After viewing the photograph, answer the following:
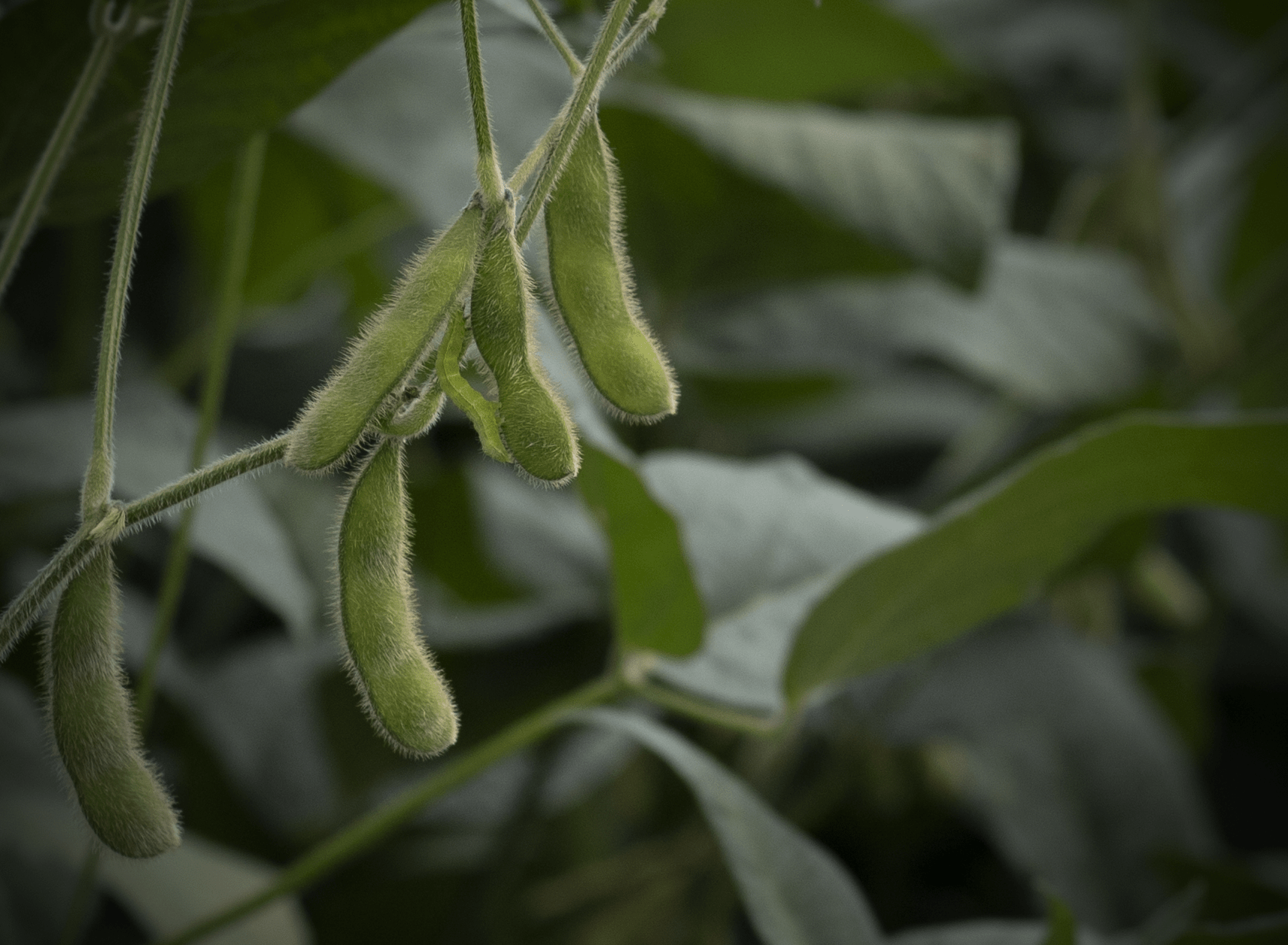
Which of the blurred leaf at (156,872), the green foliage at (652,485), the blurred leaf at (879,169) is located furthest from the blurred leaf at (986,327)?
the blurred leaf at (156,872)

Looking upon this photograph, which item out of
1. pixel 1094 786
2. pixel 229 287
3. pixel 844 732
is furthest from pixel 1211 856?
pixel 229 287

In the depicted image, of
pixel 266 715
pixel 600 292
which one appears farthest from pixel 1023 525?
pixel 266 715

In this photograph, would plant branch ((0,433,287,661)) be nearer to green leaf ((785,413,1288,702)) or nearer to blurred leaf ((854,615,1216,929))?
green leaf ((785,413,1288,702))

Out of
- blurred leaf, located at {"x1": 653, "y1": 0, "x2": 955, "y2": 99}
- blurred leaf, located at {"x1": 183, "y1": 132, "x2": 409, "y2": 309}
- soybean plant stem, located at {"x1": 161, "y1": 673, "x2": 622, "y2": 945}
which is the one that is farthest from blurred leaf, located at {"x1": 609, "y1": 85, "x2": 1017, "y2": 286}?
soybean plant stem, located at {"x1": 161, "y1": 673, "x2": 622, "y2": 945}

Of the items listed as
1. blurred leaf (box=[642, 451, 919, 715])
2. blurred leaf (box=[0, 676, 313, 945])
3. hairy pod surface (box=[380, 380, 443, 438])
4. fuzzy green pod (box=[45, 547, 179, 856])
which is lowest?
blurred leaf (box=[0, 676, 313, 945])

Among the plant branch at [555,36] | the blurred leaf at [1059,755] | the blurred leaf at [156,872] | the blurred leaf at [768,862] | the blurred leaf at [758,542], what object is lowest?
the blurred leaf at [1059,755]

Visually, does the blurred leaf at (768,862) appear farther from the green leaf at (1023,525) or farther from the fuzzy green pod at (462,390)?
the fuzzy green pod at (462,390)
